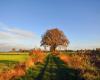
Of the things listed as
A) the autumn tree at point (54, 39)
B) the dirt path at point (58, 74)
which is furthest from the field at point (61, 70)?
the autumn tree at point (54, 39)

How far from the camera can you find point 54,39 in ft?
415

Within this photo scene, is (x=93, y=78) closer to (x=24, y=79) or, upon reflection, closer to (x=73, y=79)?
(x=73, y=79)

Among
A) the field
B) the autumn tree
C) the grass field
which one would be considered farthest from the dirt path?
the autumn tree

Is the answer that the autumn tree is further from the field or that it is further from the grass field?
the field

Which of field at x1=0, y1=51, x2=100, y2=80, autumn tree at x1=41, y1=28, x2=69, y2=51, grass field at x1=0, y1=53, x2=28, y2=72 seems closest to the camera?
field at x1=0, y1=51, x2=100, y2=80

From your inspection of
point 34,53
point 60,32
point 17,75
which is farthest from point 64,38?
point 17,75

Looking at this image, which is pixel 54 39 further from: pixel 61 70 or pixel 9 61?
pixel 61 70

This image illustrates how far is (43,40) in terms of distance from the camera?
129375 millimetres

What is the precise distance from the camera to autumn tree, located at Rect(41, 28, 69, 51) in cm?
12675

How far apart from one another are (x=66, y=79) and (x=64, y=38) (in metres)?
110

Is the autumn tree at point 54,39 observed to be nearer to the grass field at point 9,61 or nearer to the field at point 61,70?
the grass field at point 9,61

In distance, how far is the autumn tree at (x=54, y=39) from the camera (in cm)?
12675

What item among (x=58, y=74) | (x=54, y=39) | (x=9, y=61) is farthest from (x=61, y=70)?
(x=54, y=39)

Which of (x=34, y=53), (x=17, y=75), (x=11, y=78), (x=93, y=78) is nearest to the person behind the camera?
(x=93, y=78)
